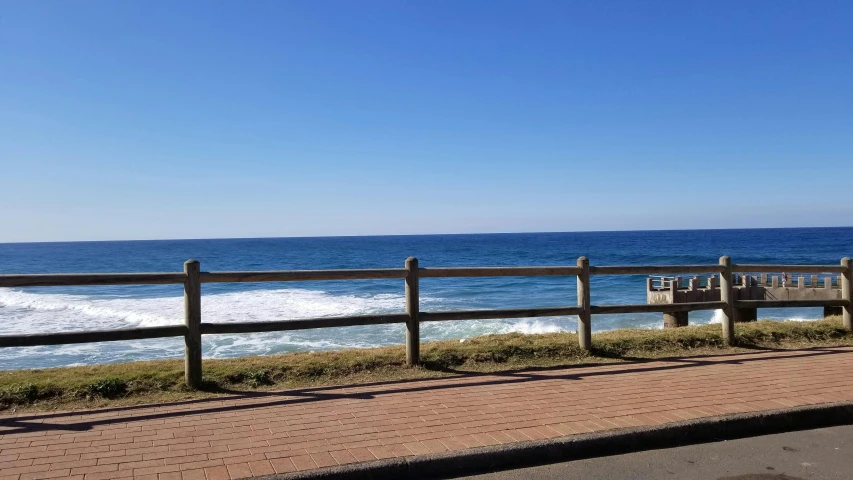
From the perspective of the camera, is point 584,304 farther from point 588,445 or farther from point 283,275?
point 283,275

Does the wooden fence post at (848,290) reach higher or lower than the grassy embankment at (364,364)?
higher

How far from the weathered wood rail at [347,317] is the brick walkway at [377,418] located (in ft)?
2.32

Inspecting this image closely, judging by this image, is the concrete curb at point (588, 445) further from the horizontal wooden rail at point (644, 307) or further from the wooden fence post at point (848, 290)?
the wooden fence post at point (848, 290)

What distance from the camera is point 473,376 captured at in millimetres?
7281

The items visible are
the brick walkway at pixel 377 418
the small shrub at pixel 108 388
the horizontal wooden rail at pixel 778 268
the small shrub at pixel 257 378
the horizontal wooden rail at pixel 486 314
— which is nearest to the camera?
the brick walkway at pixel 377 418

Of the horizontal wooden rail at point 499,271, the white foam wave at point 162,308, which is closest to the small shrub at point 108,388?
the horizontal wooden rail at point 499,271

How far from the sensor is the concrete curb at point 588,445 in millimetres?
4406

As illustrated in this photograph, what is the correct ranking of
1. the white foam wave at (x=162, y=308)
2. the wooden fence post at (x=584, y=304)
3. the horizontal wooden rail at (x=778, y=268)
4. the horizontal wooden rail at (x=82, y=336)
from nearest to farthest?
1. the horizontal wooden rail at (x=82, y=336)
2. the wooden fence post at (x=584, y=304)
3. the horizontal wooden rail at (x=778, y=268)
4. the white foam wave at (x=162, y=308)

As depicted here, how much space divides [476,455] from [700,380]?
3.44m

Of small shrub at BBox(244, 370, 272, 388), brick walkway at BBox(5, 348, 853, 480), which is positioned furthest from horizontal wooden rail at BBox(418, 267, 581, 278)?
small shrub at BBox(244, 370, 272, 388)

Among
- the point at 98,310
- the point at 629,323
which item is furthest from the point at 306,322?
the point at 98,310

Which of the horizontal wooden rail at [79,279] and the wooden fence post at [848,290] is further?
the wooden fence post at [848,290]

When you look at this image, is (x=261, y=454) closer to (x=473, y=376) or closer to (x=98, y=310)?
(x=473, y=376)

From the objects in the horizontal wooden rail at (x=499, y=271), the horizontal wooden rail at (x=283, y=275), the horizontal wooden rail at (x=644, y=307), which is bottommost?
the horizontal wooden rail at (x=644, y=307)
